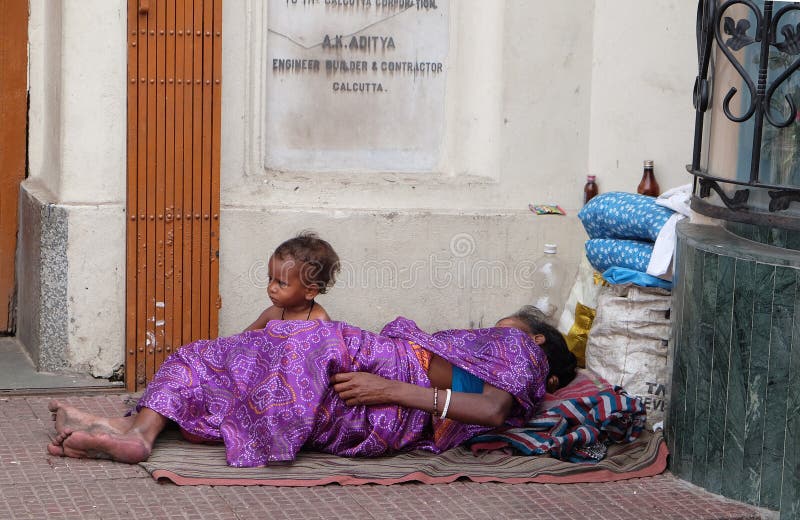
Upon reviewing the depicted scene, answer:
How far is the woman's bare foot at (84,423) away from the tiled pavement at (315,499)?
5.0 inches

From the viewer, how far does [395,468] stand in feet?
15.4

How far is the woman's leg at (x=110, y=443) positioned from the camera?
456cm

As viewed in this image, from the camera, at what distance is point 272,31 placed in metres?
5.90

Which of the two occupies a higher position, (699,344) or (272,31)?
(272,31)

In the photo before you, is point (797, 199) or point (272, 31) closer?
point (797, 199)

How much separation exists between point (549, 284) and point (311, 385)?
198 centimetres

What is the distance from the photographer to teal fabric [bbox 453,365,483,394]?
Result: 484cm

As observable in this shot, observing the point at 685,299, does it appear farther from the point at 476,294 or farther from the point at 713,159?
the point at 476,294

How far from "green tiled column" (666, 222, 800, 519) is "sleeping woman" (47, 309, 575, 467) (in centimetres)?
66

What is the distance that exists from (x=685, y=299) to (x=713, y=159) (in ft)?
1.93

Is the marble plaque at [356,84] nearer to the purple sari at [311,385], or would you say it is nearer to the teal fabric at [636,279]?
the teal fabric at [636,279]

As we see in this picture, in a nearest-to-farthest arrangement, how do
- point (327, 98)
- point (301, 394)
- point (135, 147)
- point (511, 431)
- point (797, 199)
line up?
point (797, 199) → point (301, 394) → point (511, 431) → point (135, 147) → point (327, 98)

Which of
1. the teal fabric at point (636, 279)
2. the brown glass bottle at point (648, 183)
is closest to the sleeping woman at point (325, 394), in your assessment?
the teal fabric at point (636, 279)

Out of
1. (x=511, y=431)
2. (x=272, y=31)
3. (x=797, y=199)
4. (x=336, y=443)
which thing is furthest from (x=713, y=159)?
(x=272, y=31)
